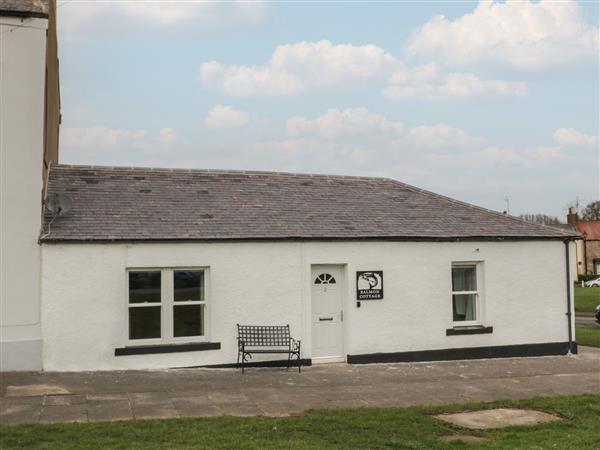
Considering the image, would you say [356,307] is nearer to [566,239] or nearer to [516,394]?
[516,394]

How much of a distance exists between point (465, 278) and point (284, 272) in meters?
4.90

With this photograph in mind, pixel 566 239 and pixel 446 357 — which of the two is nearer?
pixel 446 357

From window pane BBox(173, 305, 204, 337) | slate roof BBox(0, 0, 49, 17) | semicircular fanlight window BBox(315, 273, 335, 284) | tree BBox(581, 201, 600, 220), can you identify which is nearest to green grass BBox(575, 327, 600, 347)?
semicircular fanlight window BBox(315, 273, 335, 284)

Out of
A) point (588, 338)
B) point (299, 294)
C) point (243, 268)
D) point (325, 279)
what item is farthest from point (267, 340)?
point (588, 338)

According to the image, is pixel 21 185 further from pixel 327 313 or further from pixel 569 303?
pixel 569 303

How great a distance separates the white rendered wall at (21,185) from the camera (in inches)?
483

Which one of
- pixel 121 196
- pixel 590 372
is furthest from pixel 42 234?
pixel 590 372

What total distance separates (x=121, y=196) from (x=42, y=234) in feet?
7.84

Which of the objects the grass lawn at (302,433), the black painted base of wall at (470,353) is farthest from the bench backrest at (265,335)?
the grass lawn at (302,433)

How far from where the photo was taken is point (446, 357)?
602 inches

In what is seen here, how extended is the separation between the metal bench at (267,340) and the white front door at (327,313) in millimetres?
757

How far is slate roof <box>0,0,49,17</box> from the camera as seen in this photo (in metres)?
12.6

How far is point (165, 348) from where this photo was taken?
1323 cm

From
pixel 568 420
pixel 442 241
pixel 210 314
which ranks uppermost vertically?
pixel 442 241
